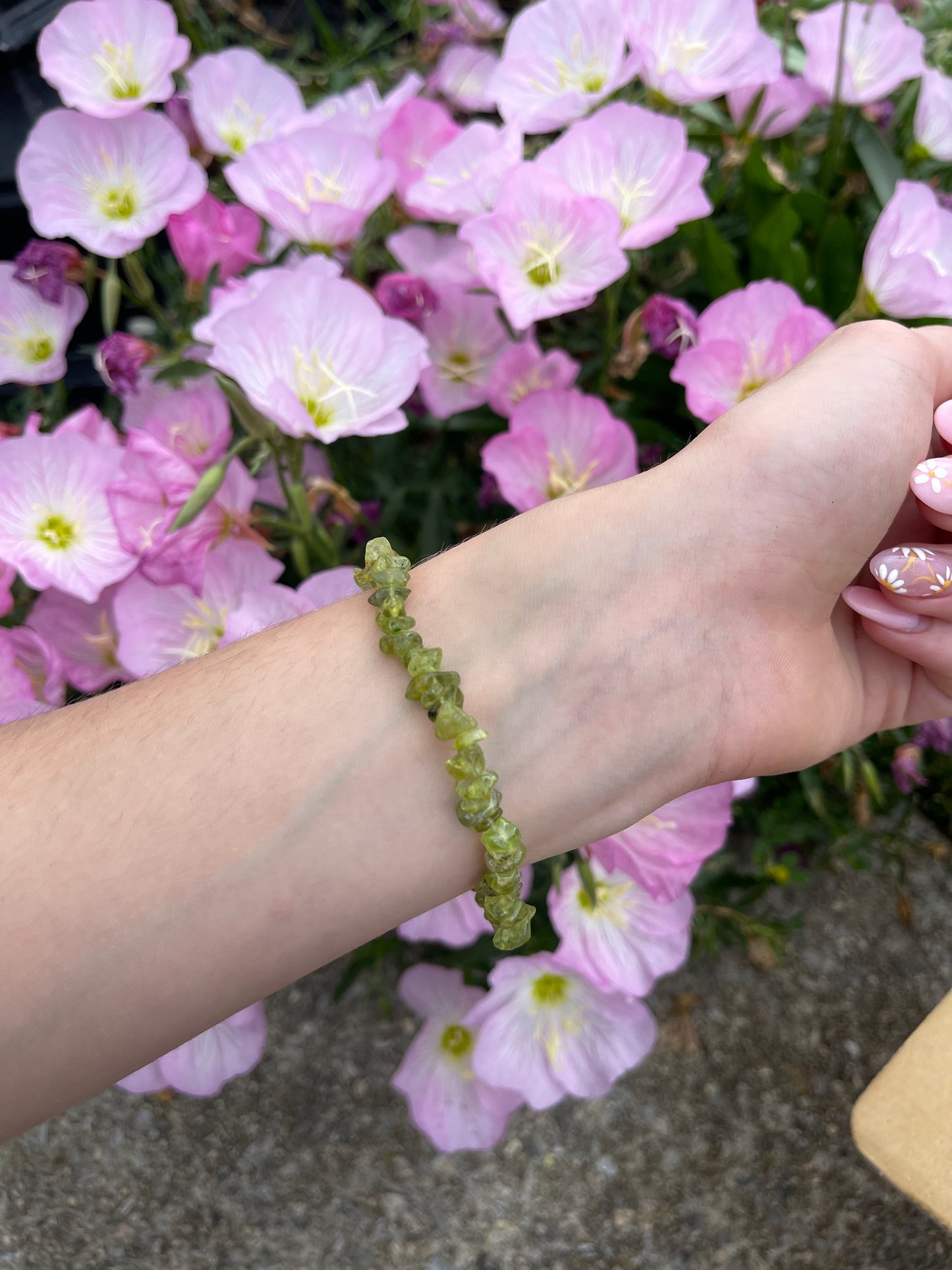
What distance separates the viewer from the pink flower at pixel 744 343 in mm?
857

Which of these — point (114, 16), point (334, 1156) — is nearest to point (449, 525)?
point (114, 16)

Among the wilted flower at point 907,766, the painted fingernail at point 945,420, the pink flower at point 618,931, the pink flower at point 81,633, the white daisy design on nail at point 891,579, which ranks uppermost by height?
the painted fingernail at point 945,420

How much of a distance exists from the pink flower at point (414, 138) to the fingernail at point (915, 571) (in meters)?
0.54

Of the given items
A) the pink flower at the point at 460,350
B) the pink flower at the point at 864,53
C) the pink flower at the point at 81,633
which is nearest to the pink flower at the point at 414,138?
the pink flower at the point at 460,350

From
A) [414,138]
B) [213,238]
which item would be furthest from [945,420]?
[213,238]

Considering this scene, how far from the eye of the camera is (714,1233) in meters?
1.13

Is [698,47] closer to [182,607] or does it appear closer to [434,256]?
[434,256]

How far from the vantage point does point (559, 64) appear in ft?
3.13

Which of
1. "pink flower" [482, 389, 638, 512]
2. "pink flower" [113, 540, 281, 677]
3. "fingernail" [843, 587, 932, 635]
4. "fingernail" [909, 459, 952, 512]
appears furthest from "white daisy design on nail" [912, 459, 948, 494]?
"pink flower" [113, 540, 281, 677]

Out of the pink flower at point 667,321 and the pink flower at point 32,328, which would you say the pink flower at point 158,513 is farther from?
the pink flower at point 667,321

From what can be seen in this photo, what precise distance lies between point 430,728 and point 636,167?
0.53m

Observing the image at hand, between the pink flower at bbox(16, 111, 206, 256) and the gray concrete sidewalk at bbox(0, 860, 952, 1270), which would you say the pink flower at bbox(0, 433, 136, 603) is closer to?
the pink flower at bbox(16, 111, 206, 256)

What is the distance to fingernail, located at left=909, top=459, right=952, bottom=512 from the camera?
74cm

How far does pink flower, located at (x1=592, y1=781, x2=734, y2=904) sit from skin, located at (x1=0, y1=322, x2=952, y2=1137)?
0.04 meters
